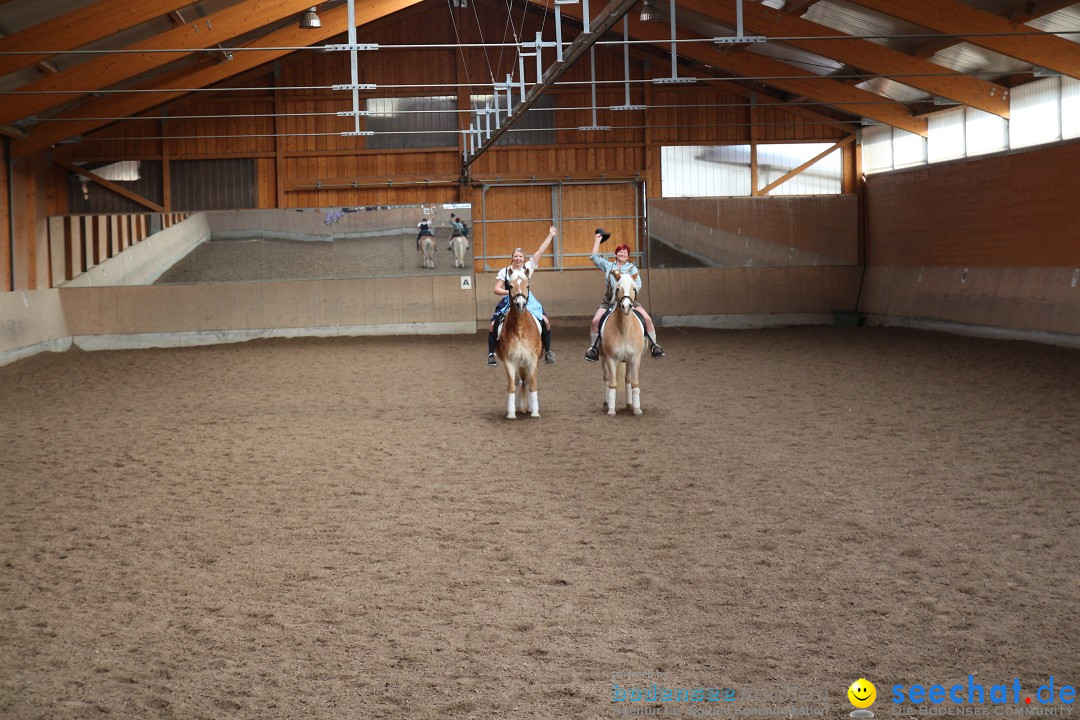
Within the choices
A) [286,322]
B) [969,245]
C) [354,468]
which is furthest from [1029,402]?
[286,322]

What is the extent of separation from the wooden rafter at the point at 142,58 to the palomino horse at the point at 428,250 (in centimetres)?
648

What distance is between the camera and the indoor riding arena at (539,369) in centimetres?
445

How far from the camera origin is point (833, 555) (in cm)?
568

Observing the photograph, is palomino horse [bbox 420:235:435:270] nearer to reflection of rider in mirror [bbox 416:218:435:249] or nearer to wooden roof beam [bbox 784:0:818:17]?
reflection of rider in mirror [bbox 416:218:435:249]

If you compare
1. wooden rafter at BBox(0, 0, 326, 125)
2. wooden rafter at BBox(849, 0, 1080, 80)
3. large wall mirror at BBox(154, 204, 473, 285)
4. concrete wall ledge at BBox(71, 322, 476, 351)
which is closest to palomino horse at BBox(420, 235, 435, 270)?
large wall mirror at BBox(154, 204, 473, 285)

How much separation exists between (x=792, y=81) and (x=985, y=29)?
6.53 m

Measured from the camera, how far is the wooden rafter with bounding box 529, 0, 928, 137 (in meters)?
19.5

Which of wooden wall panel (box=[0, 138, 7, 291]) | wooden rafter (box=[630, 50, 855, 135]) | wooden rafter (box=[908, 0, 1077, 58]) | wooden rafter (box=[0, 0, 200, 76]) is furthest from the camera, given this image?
wooden rafter (box=[630, 50, 855, 135])

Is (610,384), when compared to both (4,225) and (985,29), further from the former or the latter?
(4,225)

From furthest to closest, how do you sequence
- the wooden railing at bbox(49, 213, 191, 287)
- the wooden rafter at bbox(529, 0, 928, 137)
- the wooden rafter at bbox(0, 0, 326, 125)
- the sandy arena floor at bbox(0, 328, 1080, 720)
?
the wooden railing at bbox(49, 213, 191, 287), the wooden rafter at bbox(529, 0, 928, 137), the wooden rafter at bbox(0, 0, 326, 125), the sandy arena floor at bbox(0, 328, 1080, 720)

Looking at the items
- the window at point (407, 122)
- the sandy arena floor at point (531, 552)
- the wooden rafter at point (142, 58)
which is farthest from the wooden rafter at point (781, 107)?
the sandy arena floor at point (531, 552)

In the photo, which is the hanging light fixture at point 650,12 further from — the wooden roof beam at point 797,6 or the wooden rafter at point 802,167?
the wooden rafter at point 802,167

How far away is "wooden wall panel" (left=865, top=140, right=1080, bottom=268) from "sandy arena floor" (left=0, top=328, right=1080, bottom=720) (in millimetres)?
4353

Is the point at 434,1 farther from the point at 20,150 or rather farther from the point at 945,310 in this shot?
the point at 945,310
